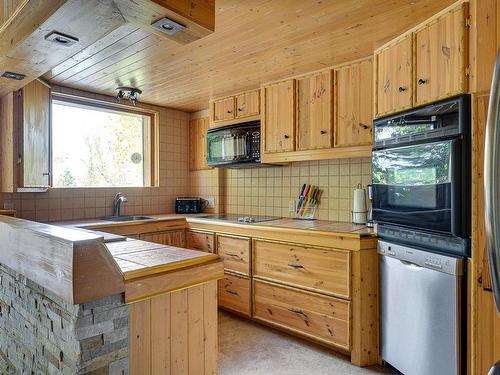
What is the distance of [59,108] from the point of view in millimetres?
3309

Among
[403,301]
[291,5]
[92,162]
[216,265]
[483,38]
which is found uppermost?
[291,5]

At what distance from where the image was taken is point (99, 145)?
3584mm

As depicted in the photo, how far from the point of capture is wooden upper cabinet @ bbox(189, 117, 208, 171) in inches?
162

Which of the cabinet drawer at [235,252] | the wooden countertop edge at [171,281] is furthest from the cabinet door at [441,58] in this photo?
the cabinet drawer at [235,252]

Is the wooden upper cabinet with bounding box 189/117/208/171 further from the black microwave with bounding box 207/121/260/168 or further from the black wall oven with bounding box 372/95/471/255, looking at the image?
the black wall oven with bounding box 372/95/471/255

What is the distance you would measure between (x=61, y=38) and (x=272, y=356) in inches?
92.5

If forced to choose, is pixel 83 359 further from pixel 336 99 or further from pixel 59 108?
pixel 59 108

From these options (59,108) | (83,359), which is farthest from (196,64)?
(83,359)

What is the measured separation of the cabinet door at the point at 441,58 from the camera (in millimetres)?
1670

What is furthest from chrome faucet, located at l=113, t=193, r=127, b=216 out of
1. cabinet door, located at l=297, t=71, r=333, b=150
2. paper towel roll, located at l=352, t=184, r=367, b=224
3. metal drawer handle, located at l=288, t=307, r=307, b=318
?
paper towel roll, located at l=352, t=184, r=367, b=224

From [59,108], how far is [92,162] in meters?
0.62

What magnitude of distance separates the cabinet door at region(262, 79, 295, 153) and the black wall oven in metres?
0.88

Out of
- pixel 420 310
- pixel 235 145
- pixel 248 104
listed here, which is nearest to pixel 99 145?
pixel 235 145

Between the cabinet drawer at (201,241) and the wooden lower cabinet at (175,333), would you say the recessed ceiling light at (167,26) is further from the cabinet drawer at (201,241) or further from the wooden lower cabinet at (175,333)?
the cabinet drawer at (201,241)
